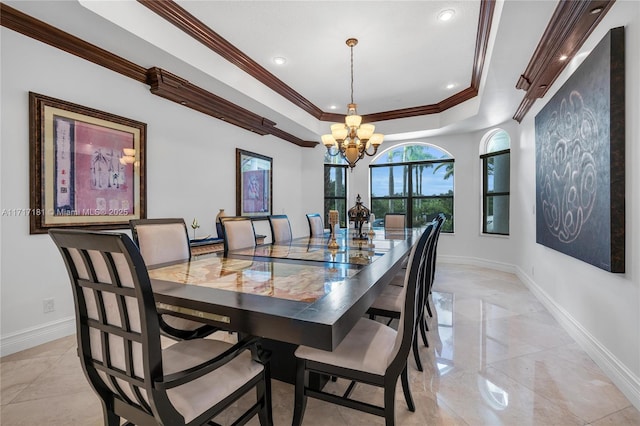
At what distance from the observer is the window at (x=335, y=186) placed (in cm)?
692

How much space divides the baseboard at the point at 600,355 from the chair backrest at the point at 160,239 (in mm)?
3000

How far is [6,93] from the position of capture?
2312mm

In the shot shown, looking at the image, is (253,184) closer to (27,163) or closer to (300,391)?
(27,163)

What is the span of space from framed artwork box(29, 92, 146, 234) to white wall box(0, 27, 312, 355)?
3.0 inches

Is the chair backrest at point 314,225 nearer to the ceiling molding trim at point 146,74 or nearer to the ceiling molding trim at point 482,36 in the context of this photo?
the ceiling molding trim at point 146,74

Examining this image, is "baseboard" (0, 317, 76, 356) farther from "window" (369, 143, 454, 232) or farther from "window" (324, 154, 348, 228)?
"window" (369, 143, 454, 232)

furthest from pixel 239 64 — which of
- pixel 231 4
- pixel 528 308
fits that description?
pixel 528 308

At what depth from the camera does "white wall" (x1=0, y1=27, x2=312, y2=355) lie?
234 centimetres

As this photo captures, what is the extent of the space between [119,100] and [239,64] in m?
1.42

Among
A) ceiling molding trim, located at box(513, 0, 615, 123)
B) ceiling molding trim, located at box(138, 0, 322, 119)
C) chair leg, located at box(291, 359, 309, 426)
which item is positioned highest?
ceiling molding trim, located at box(138, 0, 322, 119)

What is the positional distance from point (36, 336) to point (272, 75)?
3.81 meters

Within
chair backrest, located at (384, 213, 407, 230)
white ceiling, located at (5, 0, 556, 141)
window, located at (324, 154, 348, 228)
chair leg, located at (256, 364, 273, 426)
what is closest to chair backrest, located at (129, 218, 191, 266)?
chair leg, located at (256, 364, 273, 426)

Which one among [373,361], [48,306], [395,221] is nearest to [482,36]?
[395,221]

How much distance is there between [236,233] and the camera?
2643 mm
